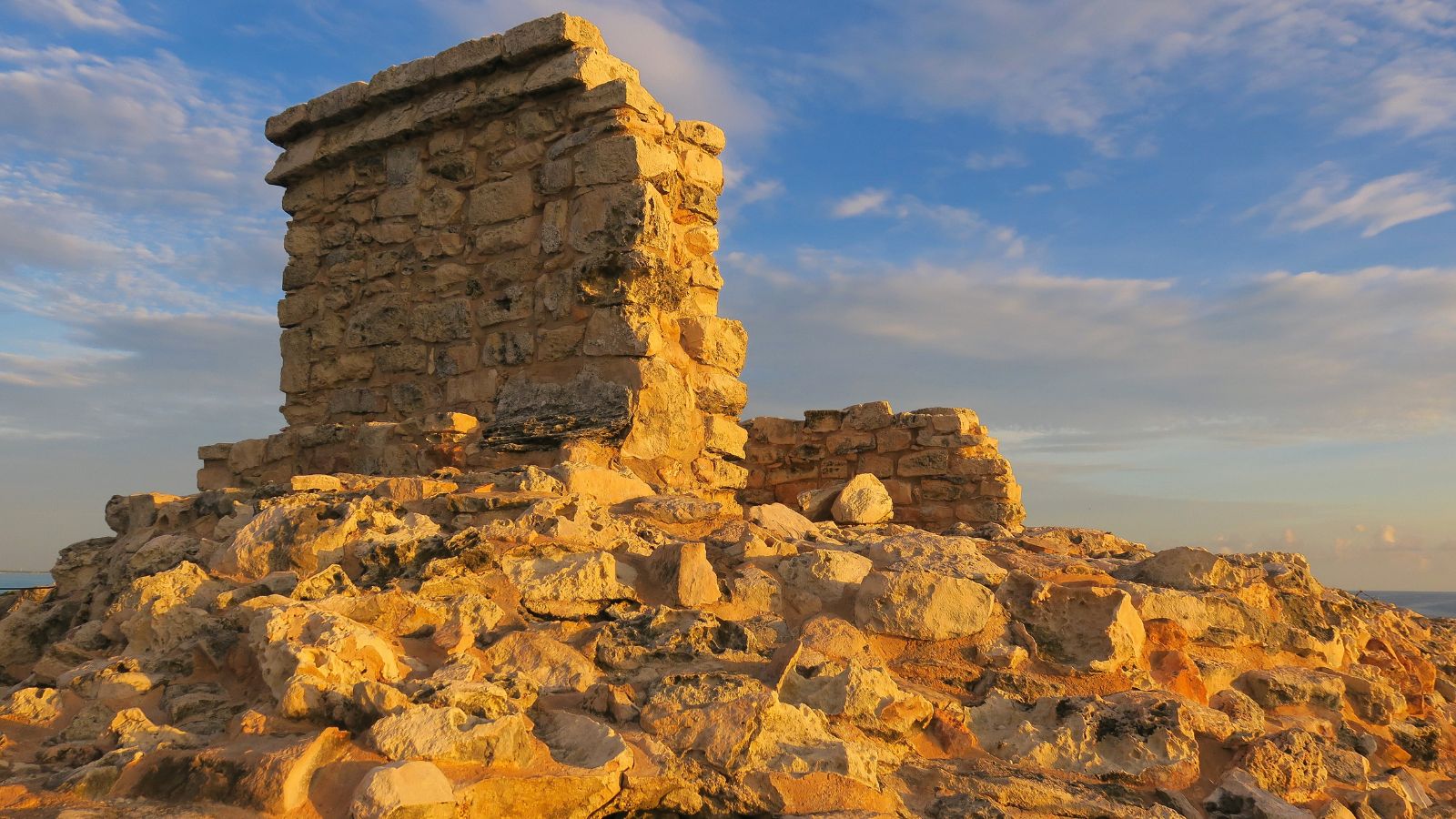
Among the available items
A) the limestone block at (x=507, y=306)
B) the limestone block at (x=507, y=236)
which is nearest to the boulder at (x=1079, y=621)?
the limestone block at (x=507, y=306)

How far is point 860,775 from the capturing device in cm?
230

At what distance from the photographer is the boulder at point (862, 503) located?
5852 mm

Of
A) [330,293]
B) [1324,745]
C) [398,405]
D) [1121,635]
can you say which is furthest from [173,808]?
[330,293]

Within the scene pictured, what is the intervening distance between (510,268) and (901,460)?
3751 millimetres

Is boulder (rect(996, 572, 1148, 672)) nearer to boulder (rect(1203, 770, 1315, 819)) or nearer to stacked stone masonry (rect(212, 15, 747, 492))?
boulder (rect(1203, 770, 1315, 819))

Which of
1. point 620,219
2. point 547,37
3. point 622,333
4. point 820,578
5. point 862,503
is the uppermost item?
point 547,37

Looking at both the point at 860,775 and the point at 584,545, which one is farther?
the point at 584,545

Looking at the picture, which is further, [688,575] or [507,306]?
[507,306]

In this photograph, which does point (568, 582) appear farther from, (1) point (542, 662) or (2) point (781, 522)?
(2) point (781, 522)

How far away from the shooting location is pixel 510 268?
5.36 metres

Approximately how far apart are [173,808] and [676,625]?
1291mm

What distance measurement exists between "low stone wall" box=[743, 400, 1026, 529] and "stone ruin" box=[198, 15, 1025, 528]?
270 centimetres

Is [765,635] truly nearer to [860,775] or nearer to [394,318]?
[860,775]

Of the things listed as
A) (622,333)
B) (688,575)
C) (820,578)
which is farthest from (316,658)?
(622,333)
